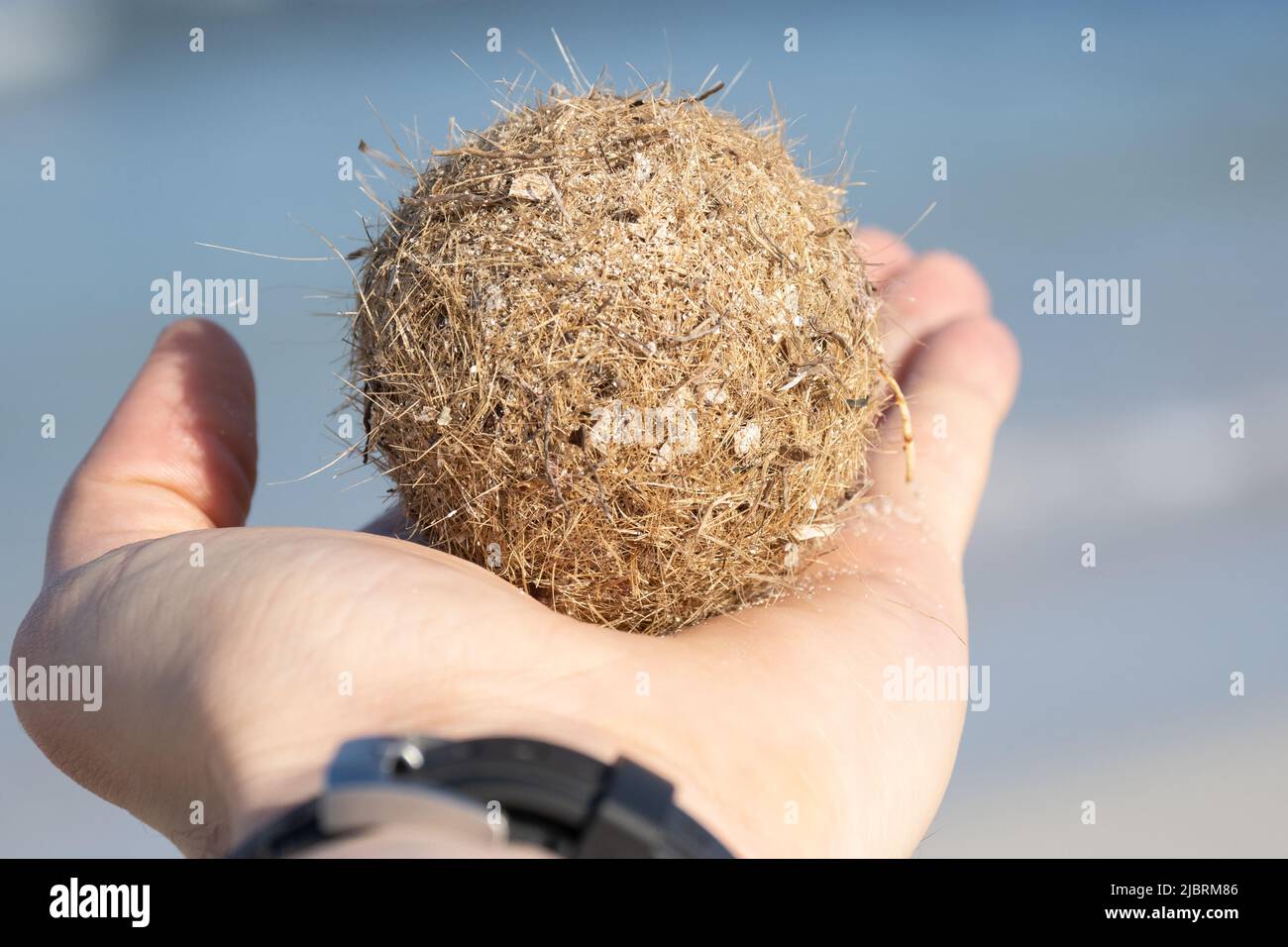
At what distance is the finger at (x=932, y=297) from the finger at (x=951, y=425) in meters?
0.07

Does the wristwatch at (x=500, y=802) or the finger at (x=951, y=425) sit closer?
the wristwatch at (x=500, y=802)

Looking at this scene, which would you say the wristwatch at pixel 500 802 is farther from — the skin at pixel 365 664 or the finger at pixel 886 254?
the finger at pixel 886 254

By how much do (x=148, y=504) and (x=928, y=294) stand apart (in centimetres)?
299

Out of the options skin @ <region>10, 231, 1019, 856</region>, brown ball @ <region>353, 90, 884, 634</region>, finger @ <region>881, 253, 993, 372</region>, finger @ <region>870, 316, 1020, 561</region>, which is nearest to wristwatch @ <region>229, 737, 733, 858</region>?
skin @ <region>10, 231, 1019, 856</region>

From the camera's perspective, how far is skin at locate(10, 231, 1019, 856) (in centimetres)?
174

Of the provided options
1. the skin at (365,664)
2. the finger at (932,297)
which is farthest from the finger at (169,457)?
the finger at (932,297)

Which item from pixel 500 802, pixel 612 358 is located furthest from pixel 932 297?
pixel 500 802

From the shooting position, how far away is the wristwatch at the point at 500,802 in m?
1.34

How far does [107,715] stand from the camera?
2039 millimetres

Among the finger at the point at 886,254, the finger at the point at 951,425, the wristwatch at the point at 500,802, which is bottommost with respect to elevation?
the wristwatch at the point at 500,802

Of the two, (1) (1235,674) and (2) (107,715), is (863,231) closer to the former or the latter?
(1) (1235,674)

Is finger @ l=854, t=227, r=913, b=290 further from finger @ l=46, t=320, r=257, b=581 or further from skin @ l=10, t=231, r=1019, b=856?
finger @ l=46, t=320, r=257, b=581

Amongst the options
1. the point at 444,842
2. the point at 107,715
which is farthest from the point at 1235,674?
the point at 107,715

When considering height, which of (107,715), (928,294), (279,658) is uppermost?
(928,294)
